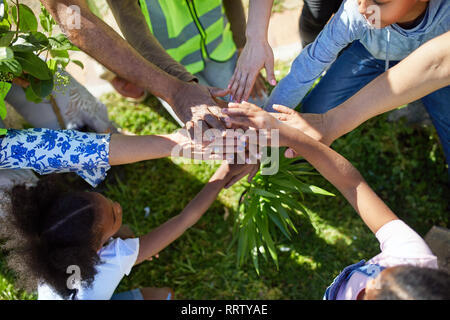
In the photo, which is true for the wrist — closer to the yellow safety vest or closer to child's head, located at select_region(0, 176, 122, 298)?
the yellow safety vest

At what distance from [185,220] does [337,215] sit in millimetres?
1019

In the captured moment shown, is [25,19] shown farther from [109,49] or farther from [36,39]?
[109,49]

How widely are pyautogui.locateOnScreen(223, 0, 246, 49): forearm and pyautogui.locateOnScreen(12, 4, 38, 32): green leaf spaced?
1.04m

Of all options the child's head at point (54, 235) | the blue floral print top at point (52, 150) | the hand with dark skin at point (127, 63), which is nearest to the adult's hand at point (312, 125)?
the hand with dark skin at point (127, 63)

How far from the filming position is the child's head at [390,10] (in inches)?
52.9

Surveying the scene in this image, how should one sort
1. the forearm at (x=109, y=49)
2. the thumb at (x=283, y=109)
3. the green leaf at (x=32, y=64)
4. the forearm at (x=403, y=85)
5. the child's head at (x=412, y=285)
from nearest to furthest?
1. the child's head at (x=412, y=285)
2. the forearm at (x=403, y=85)
3. the green leaf at (x=32, y=64)
4. the forearm at (x=109, y=49)
5. the thumb at (x=283, y=109)

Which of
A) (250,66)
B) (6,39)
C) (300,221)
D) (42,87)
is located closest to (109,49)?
(42,87)

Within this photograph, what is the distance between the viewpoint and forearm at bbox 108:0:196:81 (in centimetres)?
187

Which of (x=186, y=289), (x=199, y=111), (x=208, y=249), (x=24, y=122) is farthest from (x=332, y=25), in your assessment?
(x=24, y=122)

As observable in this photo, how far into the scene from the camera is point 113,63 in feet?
5.74

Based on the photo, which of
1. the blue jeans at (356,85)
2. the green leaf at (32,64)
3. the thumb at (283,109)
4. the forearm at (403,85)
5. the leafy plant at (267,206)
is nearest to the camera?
the forearm at (403,85)

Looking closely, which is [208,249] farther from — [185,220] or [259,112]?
[259,112]

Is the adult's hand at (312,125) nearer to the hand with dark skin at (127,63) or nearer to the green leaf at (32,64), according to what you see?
the hand with dark skin at (127,63)

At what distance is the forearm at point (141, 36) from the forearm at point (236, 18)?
0.51m
